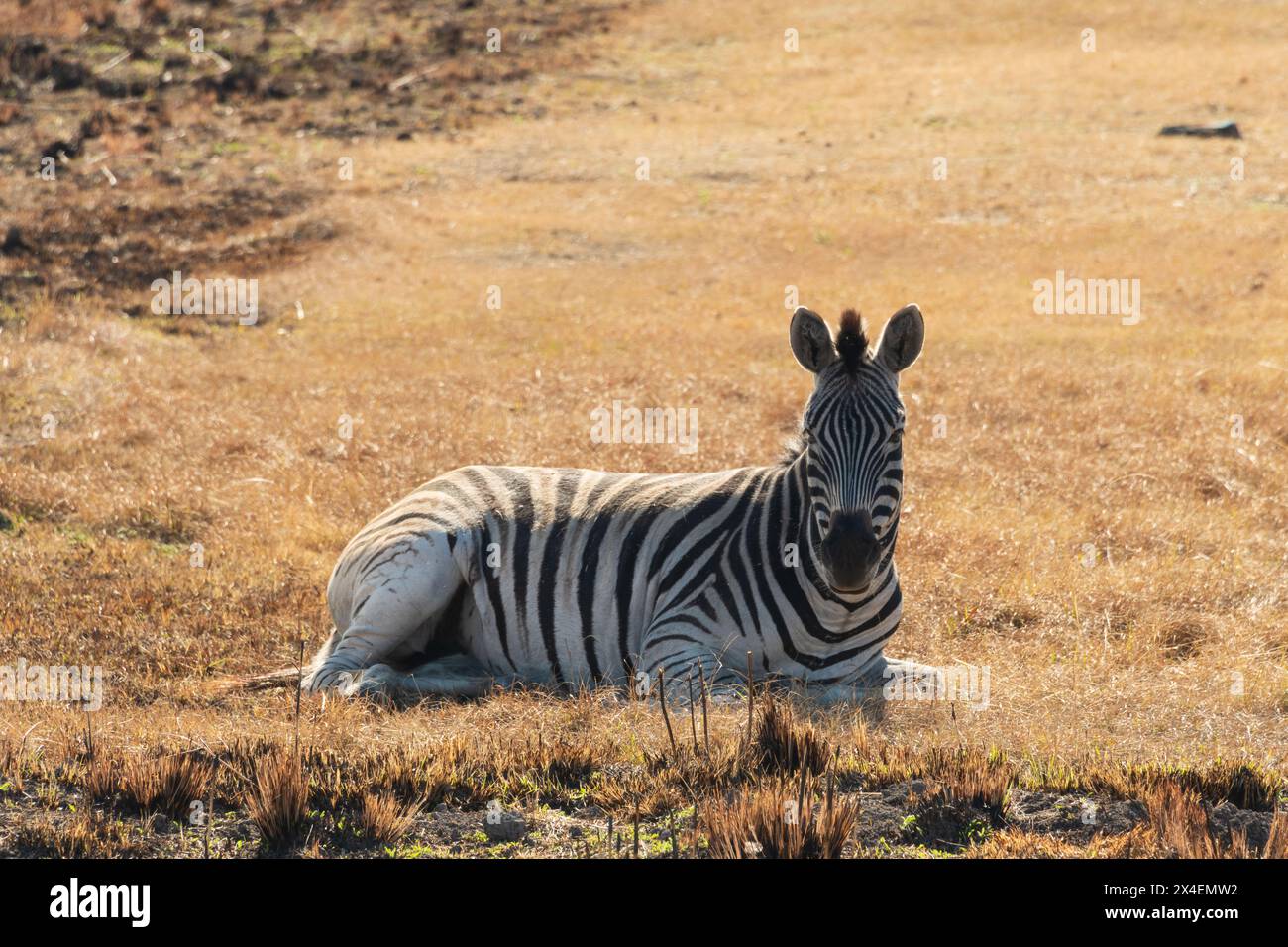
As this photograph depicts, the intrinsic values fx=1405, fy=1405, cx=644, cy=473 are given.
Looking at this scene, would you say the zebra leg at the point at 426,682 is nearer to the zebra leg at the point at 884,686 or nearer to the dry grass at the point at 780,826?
the zebra leg at the point at 884,686

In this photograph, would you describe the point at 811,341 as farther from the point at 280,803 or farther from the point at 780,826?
the point at 280,803

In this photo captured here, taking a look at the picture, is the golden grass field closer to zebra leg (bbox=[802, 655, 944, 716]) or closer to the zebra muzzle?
zebra leg (bbox=[802, 655, 944, 716])

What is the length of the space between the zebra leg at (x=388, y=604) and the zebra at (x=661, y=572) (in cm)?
1

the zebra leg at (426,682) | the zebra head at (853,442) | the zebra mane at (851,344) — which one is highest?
the zebra mane at (851,344)

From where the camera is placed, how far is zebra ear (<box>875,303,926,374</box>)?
8312 mm

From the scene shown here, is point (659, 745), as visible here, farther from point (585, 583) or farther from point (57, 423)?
point (57, 423)

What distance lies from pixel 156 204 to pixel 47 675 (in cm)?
2104

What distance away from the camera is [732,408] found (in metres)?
17.0

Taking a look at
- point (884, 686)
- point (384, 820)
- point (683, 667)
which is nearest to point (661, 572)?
point (683, 667)

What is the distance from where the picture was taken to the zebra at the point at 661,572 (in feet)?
26.7

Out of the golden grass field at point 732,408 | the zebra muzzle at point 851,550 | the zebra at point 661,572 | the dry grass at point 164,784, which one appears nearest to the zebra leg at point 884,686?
the zebra at point 661,572

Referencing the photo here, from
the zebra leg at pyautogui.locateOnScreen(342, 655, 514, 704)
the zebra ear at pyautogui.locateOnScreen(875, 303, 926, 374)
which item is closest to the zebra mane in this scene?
the zebra ear at pyautogui.locateOnScreen(875, 303, 926, 374)

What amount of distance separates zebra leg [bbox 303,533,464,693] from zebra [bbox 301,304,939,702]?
0.04 feet

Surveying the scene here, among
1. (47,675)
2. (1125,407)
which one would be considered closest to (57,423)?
(47,675)
